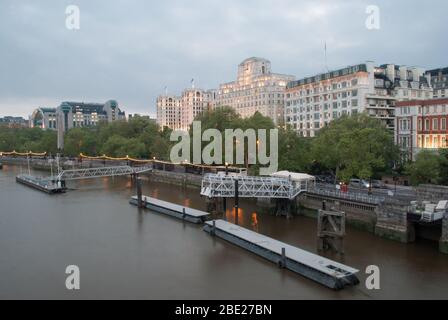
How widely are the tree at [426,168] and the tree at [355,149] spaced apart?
3558 millimetres

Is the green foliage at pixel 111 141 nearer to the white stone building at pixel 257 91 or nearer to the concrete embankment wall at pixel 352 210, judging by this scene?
the white stone building at pixel 257 91

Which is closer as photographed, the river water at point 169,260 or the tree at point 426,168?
the river water at point 169,260

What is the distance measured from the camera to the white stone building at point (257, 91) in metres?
104

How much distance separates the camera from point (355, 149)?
39.9m

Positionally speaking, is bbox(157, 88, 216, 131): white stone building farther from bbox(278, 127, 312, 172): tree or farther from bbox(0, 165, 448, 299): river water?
bbox(0, 165, 448, 299): river water

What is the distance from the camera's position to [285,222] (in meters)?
35.1

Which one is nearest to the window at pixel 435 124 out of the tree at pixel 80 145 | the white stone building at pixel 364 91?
the white stone building at pixel 364 91

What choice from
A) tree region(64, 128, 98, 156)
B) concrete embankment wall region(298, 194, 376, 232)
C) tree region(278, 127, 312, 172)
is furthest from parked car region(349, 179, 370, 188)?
tree region(64, 128, 98, 156)

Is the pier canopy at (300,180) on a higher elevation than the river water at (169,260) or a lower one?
higher

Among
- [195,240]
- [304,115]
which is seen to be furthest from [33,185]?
[304,115]

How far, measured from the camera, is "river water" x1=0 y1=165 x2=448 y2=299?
20.5 meters

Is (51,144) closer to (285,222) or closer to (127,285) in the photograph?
(285,222)

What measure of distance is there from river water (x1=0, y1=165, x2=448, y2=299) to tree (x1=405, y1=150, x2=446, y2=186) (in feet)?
34.1

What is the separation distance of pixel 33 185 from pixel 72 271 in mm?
41813
